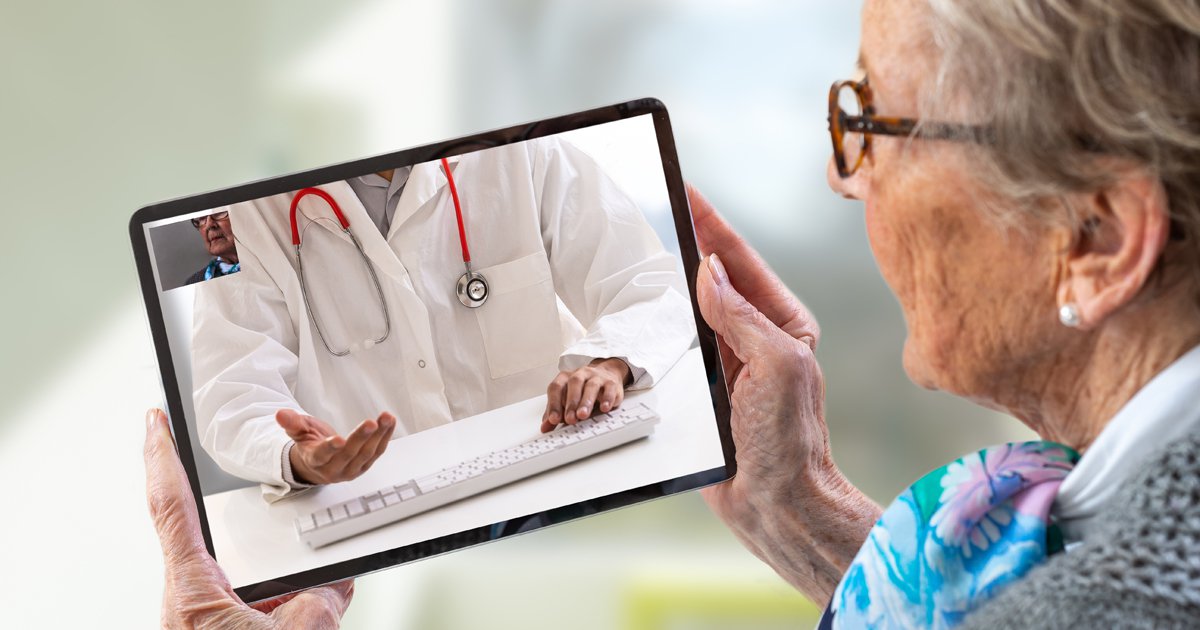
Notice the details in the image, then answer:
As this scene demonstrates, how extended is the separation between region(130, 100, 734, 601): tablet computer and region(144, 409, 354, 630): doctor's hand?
0.01m

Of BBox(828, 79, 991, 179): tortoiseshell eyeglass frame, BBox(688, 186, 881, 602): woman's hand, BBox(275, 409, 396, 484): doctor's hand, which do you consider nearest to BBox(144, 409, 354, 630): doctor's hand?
BBox(275, 409, 396, 484): doctor's hand

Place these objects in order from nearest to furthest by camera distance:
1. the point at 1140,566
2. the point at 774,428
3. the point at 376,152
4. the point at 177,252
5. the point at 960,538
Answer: the point at 1140,566
the point at 960,538
the point at 177,252
the point at 774,428
the point at 376,152

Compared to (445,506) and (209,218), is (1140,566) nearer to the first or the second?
(445,506)

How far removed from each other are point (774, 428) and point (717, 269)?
17 cm

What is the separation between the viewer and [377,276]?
0.86m

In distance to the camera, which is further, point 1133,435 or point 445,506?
point 445,506

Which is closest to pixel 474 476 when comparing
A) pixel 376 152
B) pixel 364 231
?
pixel 364 231

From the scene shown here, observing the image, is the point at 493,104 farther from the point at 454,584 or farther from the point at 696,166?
the point at 454,584

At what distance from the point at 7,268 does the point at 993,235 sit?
139cm

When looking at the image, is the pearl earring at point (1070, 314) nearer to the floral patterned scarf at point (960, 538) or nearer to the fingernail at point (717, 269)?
the floral patterned scarf at point (960, 538)

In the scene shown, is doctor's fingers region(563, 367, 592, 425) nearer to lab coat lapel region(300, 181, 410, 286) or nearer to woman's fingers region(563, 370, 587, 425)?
woman's fingers region(563, 370, 587, 425)

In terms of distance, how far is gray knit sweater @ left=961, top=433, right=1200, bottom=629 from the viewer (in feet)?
1.59

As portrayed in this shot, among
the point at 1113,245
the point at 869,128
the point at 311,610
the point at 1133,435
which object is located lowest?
the point at 311,610

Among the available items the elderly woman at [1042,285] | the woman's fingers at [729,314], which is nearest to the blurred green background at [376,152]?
the woman's fingers at [729,314]
